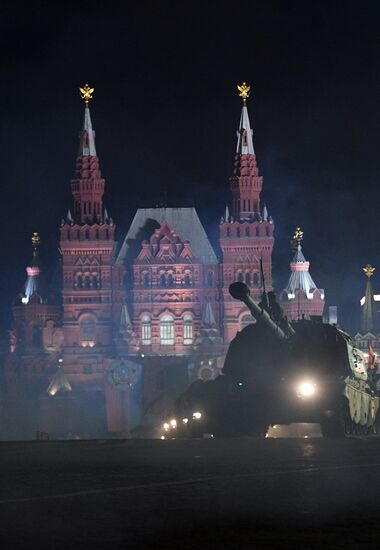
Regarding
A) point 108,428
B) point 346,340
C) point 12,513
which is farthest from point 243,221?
point 12,513

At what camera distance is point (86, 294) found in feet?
397

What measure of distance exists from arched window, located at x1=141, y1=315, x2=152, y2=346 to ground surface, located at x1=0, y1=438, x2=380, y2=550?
314ft

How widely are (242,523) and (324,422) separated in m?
26.7

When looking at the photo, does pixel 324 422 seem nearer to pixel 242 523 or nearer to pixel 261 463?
pixel 261 463

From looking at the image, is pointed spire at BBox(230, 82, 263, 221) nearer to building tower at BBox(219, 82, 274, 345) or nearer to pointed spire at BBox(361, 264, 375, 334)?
building tower at BBox(219, 82, 274, 345)

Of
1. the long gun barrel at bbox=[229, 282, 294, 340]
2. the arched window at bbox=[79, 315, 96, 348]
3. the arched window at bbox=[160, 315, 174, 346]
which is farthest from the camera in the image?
the arched window at bbox=[160, 315, 174, 346]

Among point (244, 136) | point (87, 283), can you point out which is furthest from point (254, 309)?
point (244, 136)

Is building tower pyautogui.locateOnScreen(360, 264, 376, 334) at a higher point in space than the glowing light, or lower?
higher

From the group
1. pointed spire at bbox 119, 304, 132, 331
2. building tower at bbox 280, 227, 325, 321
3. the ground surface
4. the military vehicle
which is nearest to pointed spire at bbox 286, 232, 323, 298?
building tower at bbox 280, 227, 325, 321

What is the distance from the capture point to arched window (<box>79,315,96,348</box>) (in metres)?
121

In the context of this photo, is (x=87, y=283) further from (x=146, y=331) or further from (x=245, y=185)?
(x=245, y=185)

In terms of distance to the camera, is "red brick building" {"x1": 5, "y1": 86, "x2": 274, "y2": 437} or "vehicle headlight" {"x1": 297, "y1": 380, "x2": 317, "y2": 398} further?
"red brick building" {"x1": 5, "y1": 86, "x2": 274, "y2": 437}

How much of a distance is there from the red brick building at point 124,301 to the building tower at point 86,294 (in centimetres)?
9

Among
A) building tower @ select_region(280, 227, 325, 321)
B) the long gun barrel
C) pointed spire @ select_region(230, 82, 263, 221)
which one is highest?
pointed spire @ select_region(230, 82, 263, 221)
